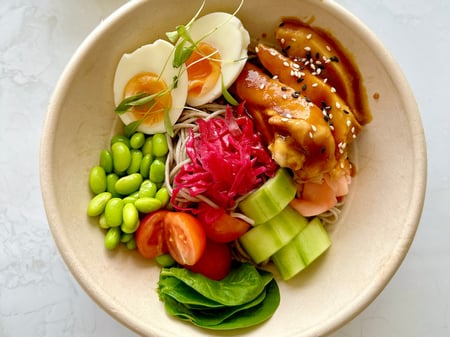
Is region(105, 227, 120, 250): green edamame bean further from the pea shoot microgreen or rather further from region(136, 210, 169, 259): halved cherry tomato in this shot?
the pea shoot microgreen

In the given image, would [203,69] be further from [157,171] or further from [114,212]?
[114,212]

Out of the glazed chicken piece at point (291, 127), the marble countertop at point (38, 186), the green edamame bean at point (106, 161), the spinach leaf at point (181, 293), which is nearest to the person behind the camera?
the glazed chicken piece at point (291, 127)

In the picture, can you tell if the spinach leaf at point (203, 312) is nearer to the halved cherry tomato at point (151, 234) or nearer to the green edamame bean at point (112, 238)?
the halved cherry tomato at point (151, 234)

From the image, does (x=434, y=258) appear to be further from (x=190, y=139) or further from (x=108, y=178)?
(x=108, y=178)

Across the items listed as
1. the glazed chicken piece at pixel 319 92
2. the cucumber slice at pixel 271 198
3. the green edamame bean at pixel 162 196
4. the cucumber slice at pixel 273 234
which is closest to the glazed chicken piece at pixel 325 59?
the glazed chicken piece at pixel 319 92

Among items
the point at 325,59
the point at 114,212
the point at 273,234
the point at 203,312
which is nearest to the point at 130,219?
the point at 114,212

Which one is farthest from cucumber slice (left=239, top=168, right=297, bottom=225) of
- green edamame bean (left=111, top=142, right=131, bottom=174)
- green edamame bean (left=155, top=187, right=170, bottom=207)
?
green edamame bean (left=111, top=142, right=131, bottom=174)
